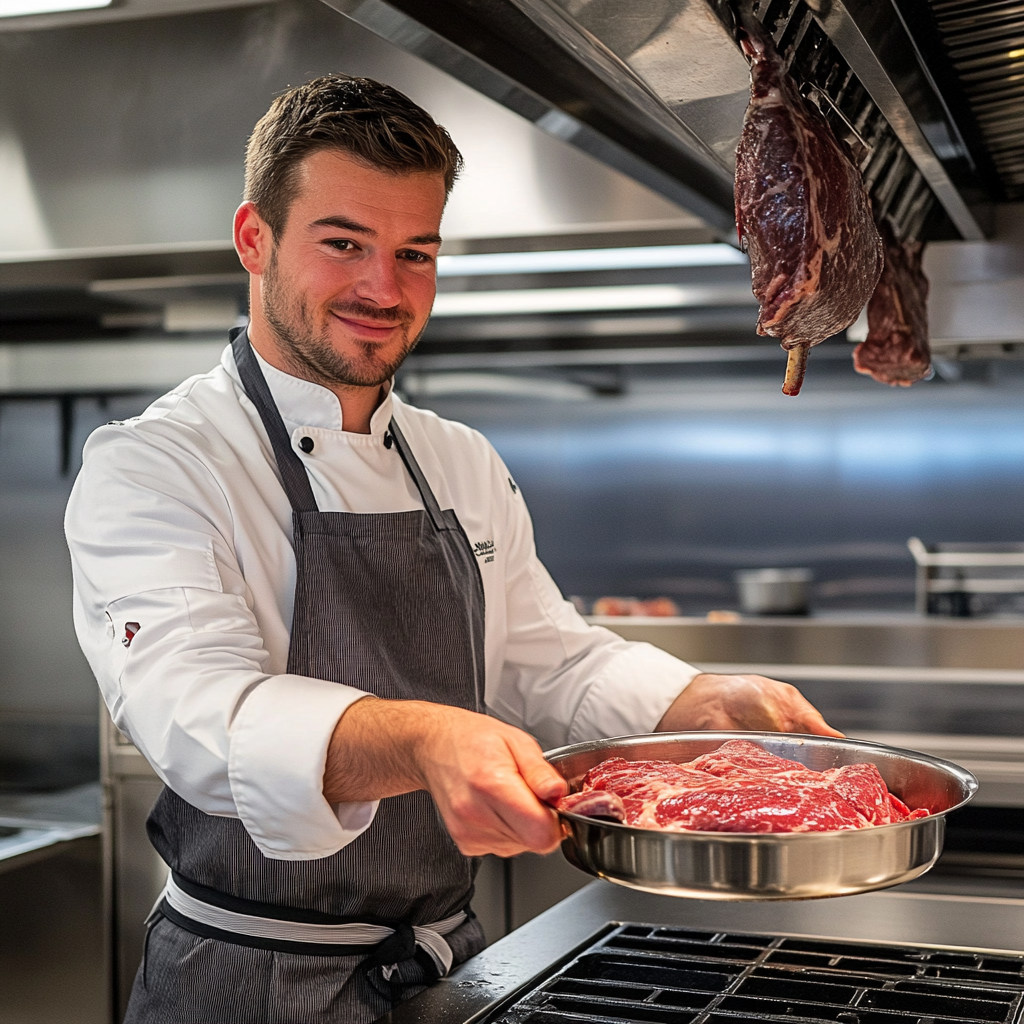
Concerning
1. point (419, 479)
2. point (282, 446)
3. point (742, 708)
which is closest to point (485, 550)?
point (419, 479)

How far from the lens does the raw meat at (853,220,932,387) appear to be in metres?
1.68

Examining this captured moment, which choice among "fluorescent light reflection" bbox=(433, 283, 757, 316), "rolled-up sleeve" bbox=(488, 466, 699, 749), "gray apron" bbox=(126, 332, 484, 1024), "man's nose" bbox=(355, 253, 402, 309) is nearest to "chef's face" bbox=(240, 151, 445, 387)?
"man's nose" bbox=(355, 253, 402, 309)

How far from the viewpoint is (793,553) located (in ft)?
14.1

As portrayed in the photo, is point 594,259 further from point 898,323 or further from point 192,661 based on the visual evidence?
point 192,661

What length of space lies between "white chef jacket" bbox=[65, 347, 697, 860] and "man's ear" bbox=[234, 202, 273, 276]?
0.15 meters

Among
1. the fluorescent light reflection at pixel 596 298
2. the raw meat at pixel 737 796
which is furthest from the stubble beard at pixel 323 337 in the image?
the fluorescent light reflection at pixel 596 298

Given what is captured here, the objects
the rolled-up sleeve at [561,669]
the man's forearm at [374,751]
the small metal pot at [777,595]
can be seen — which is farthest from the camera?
the small metal pot at [777,595]

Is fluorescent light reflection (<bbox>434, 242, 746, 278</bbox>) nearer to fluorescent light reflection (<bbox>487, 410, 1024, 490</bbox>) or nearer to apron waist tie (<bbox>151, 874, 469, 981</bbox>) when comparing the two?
apron waist tie (<bbox>151, 874, 469, 981</bbox>)

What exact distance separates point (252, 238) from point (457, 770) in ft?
2.85

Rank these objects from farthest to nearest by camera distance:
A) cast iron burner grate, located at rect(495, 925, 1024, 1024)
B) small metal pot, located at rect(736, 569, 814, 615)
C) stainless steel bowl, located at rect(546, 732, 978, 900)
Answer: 1. small metal pot, located at rect(736, 569, 814, 615)
2. cast iron burner grate, located at rect(495, 925, 1024, 1024)
3. stainless steel bowl, located at rect(546, 732, 978, 900)

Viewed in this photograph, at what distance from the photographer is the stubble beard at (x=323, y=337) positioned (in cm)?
146

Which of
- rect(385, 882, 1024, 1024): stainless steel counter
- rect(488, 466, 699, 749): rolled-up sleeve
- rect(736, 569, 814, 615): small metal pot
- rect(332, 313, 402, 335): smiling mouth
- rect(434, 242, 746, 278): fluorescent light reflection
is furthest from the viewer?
rect(736, 569, 814, 615): small metal pot

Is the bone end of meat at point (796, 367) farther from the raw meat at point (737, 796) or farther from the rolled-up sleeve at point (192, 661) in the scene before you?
the rolled-up sleeve at point (192, 661)

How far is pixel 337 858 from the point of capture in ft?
4.53
